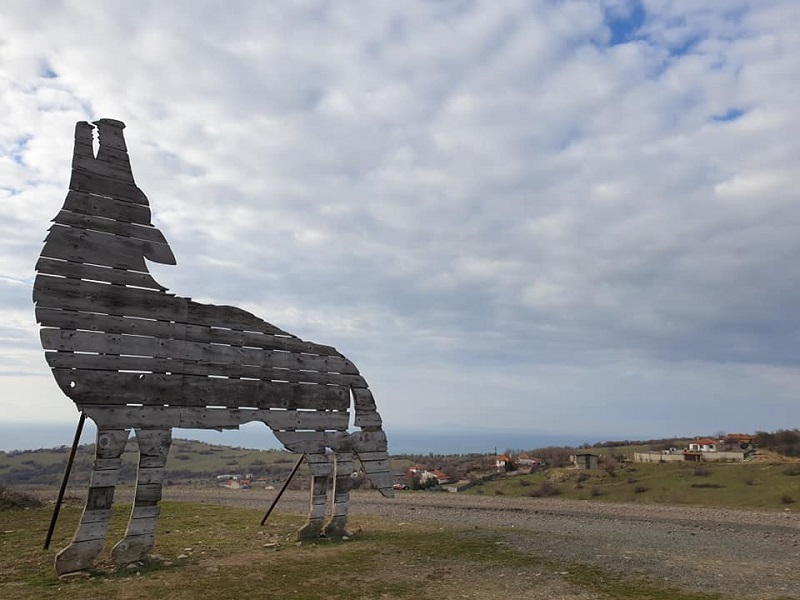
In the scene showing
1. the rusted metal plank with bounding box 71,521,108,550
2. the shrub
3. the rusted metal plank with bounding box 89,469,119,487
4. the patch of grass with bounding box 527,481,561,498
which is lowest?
the patch of grass with bounding box 527,481,561,498

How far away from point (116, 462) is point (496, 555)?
747cm

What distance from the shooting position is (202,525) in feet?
48.4

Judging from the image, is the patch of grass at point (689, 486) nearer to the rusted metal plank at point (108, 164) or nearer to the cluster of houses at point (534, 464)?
the cluster of houses at point (534, 464)

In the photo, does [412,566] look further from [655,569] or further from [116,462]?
[116,462]

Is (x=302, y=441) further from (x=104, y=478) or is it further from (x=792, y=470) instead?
(x=792, y=470)

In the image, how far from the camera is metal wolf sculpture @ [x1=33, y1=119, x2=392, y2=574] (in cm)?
988

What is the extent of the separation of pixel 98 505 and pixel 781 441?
140ft

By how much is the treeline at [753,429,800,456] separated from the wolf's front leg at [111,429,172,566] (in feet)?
126

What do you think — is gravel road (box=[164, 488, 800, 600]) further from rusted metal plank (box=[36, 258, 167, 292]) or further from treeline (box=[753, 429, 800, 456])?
treeline (box=[753, 429, 800, 456])

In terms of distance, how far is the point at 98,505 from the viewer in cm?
990

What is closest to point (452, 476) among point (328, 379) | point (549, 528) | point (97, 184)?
point (549, 528)

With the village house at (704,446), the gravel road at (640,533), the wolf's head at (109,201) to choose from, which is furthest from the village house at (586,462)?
the wolf's head at (109,201)

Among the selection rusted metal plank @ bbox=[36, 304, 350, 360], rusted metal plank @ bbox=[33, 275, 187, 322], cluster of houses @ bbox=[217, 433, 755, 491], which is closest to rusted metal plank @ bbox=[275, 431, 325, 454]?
rusted metal plank @ bbox=[36, 304, 350, 360]

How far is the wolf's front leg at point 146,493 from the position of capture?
1024 centimetres
